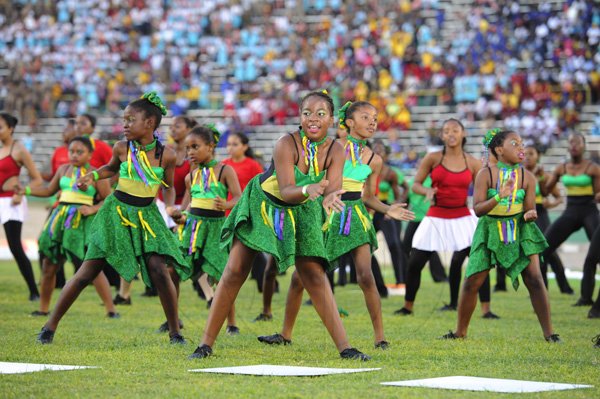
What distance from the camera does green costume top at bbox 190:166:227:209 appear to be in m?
10.6

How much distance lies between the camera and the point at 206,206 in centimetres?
1054

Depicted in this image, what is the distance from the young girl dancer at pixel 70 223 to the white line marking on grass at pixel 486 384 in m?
5.49

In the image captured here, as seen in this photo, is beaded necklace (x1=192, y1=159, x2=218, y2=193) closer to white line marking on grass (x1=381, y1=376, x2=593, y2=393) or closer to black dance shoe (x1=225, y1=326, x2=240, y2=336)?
black dance shoe (x1=225, y1=326, x2=240, y2=336)

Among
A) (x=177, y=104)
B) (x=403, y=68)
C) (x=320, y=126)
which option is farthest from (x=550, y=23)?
(x=320, y=126)

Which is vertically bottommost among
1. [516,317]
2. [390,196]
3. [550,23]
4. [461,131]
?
[516,317]

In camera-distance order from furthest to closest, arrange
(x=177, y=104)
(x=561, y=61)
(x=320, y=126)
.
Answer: (x=177, y=104) → (x=561, y=61) → (x=320, y=126)

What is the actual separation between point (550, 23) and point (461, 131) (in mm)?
20572

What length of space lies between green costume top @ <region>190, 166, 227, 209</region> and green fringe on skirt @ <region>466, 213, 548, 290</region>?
252 cm

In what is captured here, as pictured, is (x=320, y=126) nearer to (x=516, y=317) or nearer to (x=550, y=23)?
(x=516, y=317)

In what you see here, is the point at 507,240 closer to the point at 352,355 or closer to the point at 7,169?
the point at 352,355

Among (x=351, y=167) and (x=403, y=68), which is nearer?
(x=351, y=167)

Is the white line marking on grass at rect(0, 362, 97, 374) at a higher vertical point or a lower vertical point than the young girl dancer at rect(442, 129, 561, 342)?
lower

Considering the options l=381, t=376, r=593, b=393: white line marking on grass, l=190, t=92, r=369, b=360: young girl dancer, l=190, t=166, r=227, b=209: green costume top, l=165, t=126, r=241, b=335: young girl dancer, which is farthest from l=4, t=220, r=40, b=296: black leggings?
l=381, t=376, r=593, b=393: white line marking on grass

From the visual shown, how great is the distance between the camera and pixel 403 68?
107 feet
